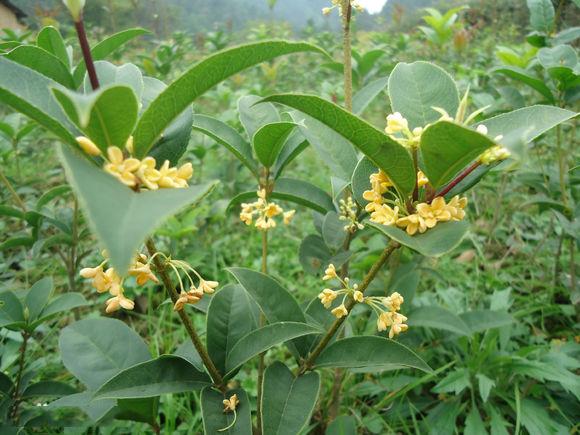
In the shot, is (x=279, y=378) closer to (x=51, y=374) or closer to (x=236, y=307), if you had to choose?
(x=236, y=307)

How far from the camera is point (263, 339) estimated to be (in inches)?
35.3

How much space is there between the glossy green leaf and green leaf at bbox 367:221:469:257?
0.08m

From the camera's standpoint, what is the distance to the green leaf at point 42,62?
2.73 ft

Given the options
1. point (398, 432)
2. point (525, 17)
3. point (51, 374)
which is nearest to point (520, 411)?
point (398, 432)

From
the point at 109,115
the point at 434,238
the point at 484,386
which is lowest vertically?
the point at 484,386

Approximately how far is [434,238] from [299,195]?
62 centimetres

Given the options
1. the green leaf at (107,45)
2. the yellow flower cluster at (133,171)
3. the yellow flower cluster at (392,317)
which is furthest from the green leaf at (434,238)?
the green leaf at (107,45)

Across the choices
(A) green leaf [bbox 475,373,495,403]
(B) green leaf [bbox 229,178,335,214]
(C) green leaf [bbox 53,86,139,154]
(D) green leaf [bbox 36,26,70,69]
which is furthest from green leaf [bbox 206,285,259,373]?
(A) green leaf [bbox 475,373,495,403]

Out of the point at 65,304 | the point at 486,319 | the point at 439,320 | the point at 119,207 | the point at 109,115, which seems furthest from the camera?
the point at 486,319

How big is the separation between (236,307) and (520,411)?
3.66 ft

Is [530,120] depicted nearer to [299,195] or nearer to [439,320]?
[299,195]

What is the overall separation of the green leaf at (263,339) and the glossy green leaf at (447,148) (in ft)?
1.25

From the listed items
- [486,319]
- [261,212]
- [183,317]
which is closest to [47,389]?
[183,317]

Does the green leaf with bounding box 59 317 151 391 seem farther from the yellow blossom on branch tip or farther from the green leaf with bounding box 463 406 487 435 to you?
the green leaf with bounding box 463 406 487 435
